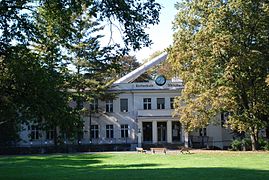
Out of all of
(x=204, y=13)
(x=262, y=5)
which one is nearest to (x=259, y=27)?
(x=262, y=5)

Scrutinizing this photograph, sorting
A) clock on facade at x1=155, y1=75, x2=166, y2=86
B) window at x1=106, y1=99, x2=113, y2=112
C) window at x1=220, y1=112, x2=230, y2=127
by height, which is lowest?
window at x1=220, y1=112, x2=230, y2=127

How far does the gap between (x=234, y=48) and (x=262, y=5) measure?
4.86 meters

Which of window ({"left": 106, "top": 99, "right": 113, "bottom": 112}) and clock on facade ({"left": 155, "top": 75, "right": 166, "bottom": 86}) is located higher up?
clock on facade ({"left": 155, "top": 75, "right": 166, "bottom": 86})

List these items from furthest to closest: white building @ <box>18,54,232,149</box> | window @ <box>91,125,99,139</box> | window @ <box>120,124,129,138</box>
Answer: window @ <box>91,125,99,139</box>, window @ <box>120,124,129,138</box>, white building @ <box>18,54,232,149</box>

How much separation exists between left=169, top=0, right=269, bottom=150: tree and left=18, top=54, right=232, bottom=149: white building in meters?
9.53

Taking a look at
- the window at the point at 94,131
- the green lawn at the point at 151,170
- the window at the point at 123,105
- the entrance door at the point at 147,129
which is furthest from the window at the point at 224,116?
the green lawn at the point at 151,170

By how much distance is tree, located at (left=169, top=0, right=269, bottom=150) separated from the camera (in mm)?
36312

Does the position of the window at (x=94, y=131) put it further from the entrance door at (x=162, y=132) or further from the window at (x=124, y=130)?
the entrance door at (x=162, y=132)

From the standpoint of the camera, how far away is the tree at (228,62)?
119 ft

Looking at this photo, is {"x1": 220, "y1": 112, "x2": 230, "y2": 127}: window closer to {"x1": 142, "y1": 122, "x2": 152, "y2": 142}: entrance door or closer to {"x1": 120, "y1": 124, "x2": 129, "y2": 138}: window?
{"x1": 142, "y1": 122, "x2": 152, "y2": 142}: entrance door

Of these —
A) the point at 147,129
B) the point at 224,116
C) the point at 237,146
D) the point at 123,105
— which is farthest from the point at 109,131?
the point at 237,146

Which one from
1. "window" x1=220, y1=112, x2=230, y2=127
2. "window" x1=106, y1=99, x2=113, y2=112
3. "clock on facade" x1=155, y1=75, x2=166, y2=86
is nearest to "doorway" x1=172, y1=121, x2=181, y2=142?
"clock on facade" x1=155, y1=75, x2=166, y2=86

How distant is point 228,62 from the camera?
3691 cm

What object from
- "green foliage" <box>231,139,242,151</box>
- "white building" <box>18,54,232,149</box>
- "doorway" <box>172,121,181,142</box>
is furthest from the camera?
"doorway" <box>172,121,181,142</box>
